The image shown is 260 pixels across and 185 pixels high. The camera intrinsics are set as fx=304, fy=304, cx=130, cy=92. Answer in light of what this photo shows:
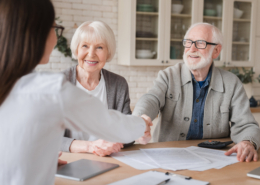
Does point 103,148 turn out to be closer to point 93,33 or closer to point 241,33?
point 93,33

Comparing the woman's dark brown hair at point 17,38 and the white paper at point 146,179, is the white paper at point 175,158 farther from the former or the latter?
the woman's dark brown hair at point 17,38

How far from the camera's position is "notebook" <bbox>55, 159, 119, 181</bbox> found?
4.05 feet

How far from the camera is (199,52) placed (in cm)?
231

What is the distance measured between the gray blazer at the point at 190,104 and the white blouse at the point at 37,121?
1.27m

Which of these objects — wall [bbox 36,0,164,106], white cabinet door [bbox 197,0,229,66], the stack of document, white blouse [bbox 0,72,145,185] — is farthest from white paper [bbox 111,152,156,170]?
white cabinet door [bbox 197,0,229,66]

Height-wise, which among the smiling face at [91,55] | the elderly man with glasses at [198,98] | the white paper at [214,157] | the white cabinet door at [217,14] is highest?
the white cabinet door at [217,14]

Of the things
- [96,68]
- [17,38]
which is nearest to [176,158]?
[96,68]

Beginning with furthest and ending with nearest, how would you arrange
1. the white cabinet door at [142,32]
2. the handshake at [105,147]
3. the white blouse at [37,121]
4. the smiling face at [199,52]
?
the white cabinet door at [142,32], the smiling face at [199,52], the handshake at [105,147], the white blouse at [37,121]

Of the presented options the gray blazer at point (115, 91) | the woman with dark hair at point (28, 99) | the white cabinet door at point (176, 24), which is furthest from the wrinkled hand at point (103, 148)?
the white cabinet door at point (176, 24)

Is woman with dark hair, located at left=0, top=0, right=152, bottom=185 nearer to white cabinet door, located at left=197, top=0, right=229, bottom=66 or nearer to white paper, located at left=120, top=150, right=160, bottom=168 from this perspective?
white paper, located at left=120, top=150, right=160, bottom=168

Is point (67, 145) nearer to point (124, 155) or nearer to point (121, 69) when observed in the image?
point (124, 155)

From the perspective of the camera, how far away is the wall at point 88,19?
376cm

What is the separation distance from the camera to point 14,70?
0.81 meters

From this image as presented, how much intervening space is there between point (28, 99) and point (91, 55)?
1.33 meters
